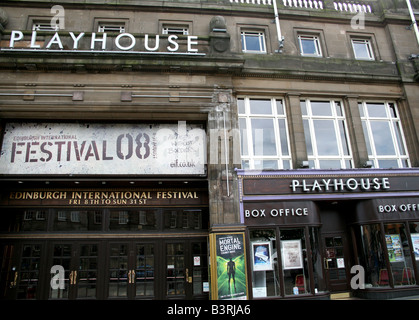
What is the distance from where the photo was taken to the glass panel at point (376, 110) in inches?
516

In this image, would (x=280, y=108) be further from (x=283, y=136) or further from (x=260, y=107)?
(x=283, y=136)

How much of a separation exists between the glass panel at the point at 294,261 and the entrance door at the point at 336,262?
4.48 feet

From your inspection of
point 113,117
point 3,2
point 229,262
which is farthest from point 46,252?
point 3,2

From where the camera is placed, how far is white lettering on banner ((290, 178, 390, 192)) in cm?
1096

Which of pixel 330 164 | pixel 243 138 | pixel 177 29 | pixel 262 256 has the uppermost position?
pixel 177 29

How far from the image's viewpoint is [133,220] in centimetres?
1130

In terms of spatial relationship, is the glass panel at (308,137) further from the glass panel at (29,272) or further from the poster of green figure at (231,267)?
the glass panel at (29,272)

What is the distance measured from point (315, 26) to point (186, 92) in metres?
7.73

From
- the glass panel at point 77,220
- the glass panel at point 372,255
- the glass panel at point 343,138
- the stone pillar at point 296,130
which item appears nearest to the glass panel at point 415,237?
the glass panel at point 372,255

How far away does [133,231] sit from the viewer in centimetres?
1112

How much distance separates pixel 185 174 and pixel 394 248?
8.79 metres

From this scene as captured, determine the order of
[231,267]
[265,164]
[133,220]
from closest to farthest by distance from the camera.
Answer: [231,267]
[133,220]
[265,164]

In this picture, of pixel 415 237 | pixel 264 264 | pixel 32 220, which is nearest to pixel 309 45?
Result: pixel 415 237

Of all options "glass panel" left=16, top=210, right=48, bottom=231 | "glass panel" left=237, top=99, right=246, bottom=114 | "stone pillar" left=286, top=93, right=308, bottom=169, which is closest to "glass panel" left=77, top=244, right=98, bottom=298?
"glass panel" left=16, top=210, right=48, bottom=231
